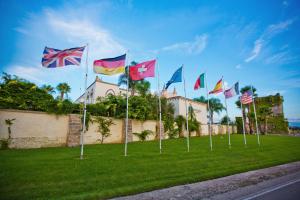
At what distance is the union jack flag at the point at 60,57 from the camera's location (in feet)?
31.5

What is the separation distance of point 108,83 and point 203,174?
28.2 m

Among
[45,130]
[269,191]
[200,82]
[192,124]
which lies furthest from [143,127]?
[269,191]

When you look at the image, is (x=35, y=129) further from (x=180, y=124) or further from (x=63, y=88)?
(x=180, y=124)

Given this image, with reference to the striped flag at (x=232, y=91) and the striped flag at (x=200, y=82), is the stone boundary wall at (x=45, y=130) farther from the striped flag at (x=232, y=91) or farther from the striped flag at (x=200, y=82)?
the striped flag at (x=232, y=91)

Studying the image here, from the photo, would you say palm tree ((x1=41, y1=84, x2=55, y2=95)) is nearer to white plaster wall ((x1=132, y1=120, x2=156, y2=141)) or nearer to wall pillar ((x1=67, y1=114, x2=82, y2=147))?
wall pillar ((x1=67, y1=114, x2=82, y2=147))

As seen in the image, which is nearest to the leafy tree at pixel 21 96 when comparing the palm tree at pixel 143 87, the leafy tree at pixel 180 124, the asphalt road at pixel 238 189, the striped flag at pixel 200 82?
the striped flag at pixel 200 82

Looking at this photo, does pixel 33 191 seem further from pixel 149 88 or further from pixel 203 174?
pixel 149 88

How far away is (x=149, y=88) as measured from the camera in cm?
2978

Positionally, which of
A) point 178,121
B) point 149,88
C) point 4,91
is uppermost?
point 149,88

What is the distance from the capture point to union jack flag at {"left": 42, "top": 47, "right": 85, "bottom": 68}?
31.5 feet

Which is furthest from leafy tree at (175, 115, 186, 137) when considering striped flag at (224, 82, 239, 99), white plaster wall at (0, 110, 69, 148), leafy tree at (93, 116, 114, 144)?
white plaster wall at (0, 110, 69, 148)

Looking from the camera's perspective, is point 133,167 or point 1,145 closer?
point 133,167

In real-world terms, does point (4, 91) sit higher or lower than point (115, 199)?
higher

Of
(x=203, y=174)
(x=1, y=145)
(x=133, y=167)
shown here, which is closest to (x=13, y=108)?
(x=1, y=145)
